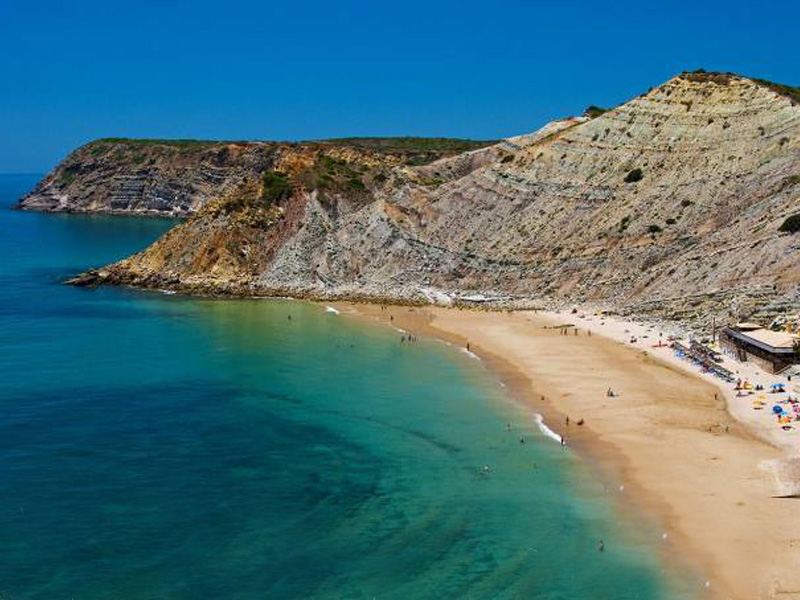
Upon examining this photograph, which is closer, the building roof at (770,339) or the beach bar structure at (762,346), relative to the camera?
the beach bar structure at (762,346)

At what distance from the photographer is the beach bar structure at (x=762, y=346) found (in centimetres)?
4687

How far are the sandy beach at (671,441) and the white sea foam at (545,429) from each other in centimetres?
42

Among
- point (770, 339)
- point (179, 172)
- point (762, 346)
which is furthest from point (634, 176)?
point (179, 172)

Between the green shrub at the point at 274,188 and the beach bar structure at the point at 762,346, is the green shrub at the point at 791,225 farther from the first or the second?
the green shrub at the point at 274,188

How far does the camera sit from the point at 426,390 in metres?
48.4

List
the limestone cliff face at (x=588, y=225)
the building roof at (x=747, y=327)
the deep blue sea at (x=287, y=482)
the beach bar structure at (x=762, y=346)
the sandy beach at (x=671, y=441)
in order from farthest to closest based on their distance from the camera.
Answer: the limestone cliff face at (x=588, y=225), the building roof at (x=747, y=327), the beach bar structure at (x=762, y=346), the sandy beach at (x=671, y=441), the deep blue sea at (x=287, y=482)

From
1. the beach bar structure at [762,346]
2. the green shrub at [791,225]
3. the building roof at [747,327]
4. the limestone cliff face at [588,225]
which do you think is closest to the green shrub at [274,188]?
the limestone cliff face at [588,225]

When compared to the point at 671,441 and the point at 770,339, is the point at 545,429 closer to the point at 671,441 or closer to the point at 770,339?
the point at 671,441

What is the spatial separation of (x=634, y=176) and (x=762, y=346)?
3270cm

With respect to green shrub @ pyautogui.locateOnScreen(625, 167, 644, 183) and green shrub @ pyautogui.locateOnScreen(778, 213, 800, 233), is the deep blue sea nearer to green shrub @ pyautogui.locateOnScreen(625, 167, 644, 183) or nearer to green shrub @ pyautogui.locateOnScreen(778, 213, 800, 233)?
green shrub @ pyautogui.locateOnScreen(778, 213, 800, 233)

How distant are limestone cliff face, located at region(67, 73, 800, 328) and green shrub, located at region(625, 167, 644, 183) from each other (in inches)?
4.9

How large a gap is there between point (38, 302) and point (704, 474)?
61.7 metres

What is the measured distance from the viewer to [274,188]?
9644 centimetres

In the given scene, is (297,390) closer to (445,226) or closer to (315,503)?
(315,503)
